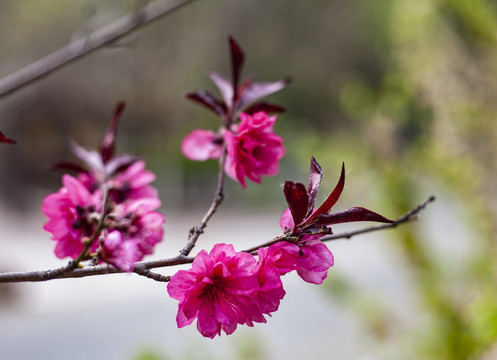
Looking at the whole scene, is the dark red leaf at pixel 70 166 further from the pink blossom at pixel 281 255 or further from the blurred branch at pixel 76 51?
the pink blossom at pixel 281 255

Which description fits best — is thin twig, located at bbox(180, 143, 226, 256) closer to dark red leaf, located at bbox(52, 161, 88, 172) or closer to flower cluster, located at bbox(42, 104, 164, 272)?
flower cluster, located at bbox(42, 104, 164, 272)

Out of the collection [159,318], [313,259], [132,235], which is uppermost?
[159,318]

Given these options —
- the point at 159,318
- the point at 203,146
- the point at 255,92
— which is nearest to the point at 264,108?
the point at 255,92

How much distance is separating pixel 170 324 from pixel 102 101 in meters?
7.47

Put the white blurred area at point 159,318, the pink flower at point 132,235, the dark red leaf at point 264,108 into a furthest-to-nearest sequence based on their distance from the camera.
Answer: the white blurred area at point 159,318 < the dark red leaf at point 264,108 < the pink flower at point 132,235

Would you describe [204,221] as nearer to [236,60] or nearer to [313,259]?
[313,259]

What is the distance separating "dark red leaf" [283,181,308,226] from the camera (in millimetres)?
667

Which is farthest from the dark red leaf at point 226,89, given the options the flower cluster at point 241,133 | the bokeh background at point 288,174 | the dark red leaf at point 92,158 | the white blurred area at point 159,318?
the white blurred area at point 159,318

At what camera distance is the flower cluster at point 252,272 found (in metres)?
0.68

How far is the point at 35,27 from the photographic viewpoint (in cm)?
1095

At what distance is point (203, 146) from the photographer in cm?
105

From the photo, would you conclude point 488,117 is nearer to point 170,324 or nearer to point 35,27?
point 170,324

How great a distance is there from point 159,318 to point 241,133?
5.14 m

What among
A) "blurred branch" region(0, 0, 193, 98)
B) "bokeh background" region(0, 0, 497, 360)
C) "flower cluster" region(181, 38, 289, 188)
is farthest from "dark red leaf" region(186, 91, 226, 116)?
"blurred branch" region(0, 0, 193, 98)
